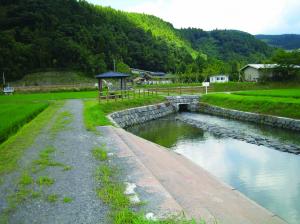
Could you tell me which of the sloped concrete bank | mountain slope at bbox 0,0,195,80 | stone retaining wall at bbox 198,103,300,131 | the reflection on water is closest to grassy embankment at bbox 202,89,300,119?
stone retaining wall at bbox 198,103,300,131

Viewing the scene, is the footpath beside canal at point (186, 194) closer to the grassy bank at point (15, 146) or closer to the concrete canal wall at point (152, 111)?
the grassy bank at point (15, 146)

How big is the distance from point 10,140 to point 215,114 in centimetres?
2166

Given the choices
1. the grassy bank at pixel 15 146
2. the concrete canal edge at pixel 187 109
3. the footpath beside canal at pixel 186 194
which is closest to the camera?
the footpath beside canal at pixel 186 194

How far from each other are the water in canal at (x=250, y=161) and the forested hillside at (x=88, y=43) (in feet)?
192

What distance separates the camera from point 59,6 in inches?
4242

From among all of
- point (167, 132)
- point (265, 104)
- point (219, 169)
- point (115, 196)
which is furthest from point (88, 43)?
point (115, 196)

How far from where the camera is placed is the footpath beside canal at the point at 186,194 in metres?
6.27

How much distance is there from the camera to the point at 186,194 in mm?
7590

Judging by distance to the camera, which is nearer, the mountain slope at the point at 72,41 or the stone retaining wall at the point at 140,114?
the stone retaining wall at the point at 140,114

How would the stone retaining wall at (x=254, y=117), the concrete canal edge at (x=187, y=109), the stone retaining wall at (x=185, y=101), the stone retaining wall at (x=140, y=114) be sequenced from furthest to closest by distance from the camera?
the stone retaining wall at (x=185, y=101), the stone retaining wall at (x=140, y=114), the concrete canal edge at (x=187, y=109), the stone retaining wall at (x=254, y=117)

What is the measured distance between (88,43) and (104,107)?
77.7 m

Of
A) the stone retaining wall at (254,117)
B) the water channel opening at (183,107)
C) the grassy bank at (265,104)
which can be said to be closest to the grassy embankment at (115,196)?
the stone retaining wall at (254,117)

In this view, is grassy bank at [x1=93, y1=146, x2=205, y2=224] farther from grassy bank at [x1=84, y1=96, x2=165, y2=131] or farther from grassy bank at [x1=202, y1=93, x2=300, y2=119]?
grassy bank at [x1=202, y1=93, x2=300, y2=119]

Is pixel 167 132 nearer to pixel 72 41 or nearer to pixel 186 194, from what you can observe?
pixel 186 194
